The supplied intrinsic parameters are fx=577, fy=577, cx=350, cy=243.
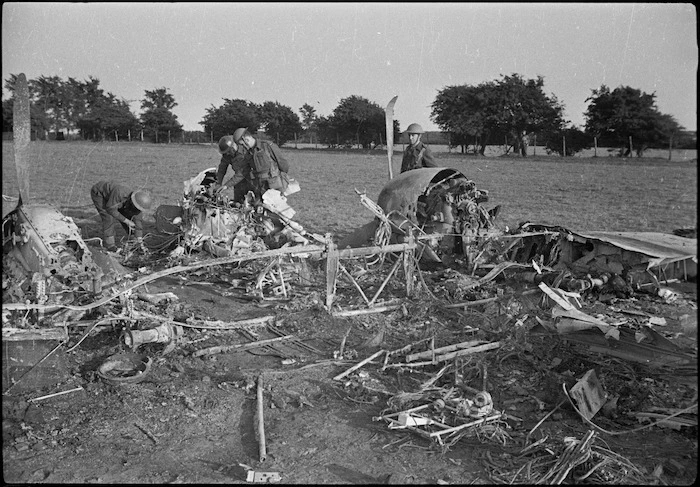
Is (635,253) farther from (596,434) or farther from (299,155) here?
(299,155)

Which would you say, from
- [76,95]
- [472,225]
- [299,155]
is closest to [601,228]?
[472,225]

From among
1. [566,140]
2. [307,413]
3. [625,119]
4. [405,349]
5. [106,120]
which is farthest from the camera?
[106,120]

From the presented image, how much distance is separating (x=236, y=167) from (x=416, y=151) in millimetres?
3505

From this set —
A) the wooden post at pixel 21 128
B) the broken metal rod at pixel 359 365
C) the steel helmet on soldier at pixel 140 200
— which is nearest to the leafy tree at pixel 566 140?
the steel helmet on soldier at pixel 140 200

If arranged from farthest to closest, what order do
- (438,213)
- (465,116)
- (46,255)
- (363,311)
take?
(465,116)
(438,213)
(363,311)
(46,255)

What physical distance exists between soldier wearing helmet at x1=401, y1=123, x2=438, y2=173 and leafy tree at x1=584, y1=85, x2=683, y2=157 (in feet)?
51.0

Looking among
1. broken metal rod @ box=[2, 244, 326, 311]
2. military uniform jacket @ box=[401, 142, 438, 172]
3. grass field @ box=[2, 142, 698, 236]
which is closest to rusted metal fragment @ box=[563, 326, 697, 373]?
broken metal rod @ box=[2, 244, 326, 311]

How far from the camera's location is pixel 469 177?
21.6 metres

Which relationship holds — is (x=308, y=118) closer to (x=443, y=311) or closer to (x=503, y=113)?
(x=503, y=113)

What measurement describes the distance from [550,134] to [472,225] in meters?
27.1

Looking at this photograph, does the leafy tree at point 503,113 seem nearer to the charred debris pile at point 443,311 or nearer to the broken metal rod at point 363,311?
the charred debris pile at point 443,311

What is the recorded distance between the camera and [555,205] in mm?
16594

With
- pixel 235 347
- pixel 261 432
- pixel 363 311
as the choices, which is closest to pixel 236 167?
pixel 363 311

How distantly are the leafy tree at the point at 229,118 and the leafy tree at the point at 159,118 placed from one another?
387 inches
